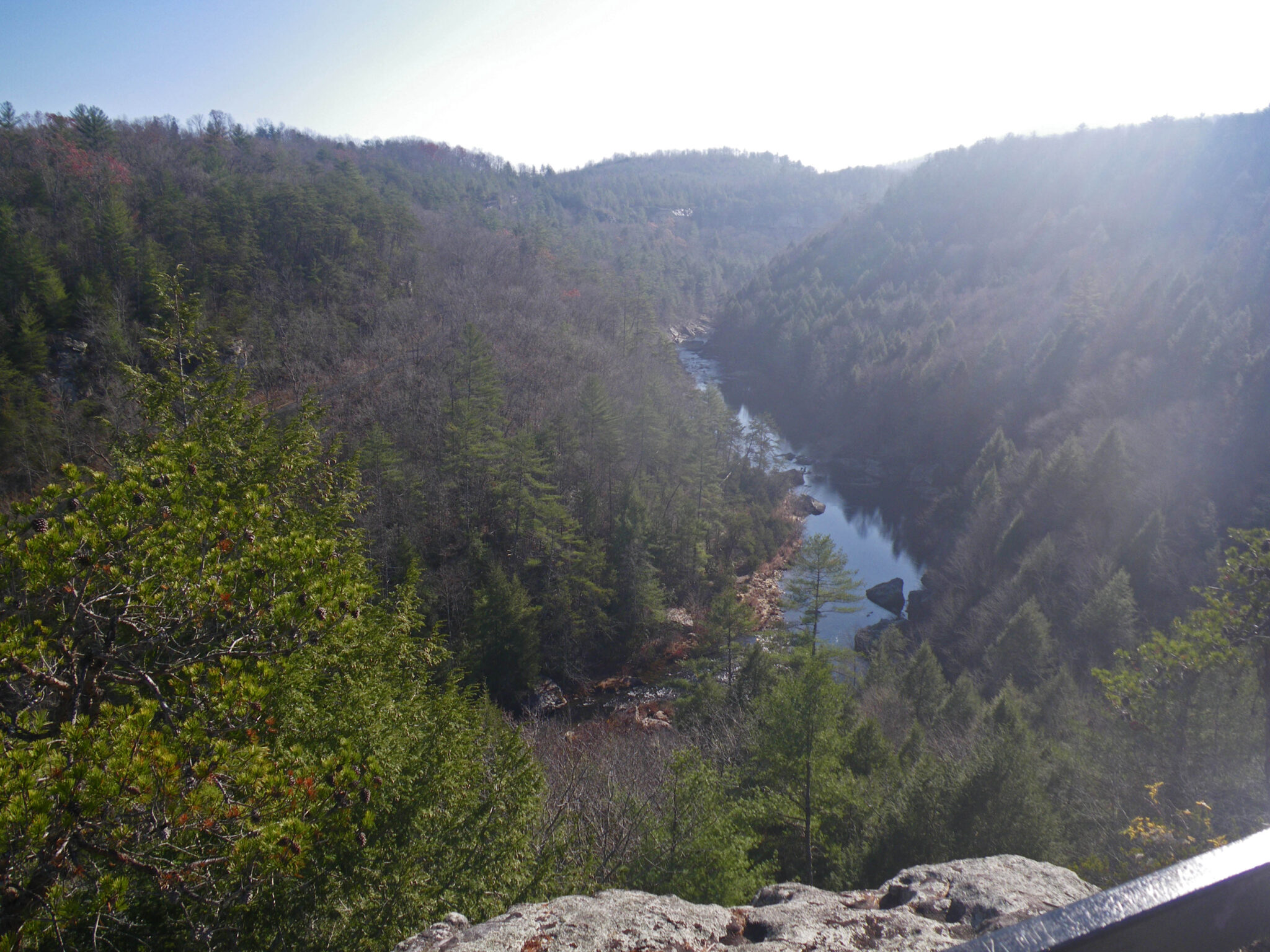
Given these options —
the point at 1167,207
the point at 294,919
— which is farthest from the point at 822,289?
the point at 294,919

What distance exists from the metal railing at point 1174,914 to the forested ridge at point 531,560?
471 centimetres

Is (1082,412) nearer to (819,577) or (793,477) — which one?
(793,477)

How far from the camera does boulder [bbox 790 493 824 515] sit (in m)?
55.4

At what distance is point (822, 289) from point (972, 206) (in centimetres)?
4134

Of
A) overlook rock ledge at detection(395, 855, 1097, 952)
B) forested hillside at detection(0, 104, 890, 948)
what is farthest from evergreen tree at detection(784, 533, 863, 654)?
overlook rock ledge at detection(395, 855, 1097, 952)

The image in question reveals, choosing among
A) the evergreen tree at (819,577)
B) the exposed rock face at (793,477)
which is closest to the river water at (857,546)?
the exposed rock face at (793,477)

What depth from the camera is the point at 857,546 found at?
50.9m

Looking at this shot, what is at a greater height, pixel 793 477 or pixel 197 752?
pixel 197 752

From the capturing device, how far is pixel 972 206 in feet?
407

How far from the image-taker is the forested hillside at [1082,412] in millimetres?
13523

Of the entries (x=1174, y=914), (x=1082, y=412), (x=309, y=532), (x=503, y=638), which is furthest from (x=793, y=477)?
(x=1174, y=914)

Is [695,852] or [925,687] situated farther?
[925,687]

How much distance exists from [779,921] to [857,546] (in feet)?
160

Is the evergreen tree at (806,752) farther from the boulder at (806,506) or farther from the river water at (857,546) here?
the boulder at (806,506)
